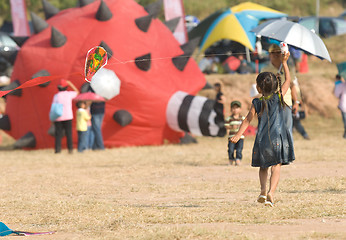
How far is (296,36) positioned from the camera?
819cm

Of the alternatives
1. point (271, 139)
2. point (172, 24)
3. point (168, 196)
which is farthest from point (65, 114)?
point (271, 139)

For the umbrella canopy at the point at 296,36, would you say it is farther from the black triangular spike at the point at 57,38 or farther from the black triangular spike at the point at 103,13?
the black triangular spike at the point at 57,38

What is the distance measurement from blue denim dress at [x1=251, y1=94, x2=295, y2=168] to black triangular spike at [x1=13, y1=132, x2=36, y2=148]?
9415mm

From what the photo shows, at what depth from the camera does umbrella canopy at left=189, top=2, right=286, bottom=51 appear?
818 inches

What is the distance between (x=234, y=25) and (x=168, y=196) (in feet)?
44.9

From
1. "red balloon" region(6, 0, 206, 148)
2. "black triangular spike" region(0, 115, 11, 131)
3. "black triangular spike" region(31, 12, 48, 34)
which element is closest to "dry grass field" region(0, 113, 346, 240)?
"red balloon" region(6, 0, 206, 148)

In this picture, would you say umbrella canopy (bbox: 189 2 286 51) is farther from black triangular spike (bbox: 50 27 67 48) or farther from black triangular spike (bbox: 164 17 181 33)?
black triangular spike (bbox: 50 27 67 48)

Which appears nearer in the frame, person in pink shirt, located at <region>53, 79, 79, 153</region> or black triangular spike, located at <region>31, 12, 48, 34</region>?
person in pink shirt, located at <region>53, 79, 79, 153</region>

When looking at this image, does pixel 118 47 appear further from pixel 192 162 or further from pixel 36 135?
pixel 192 162

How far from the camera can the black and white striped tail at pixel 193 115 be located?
14.8m

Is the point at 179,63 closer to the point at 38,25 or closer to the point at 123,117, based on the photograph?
the point at 123,117

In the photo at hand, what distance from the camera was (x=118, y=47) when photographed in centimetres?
1493

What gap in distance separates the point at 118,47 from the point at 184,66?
1654 mm

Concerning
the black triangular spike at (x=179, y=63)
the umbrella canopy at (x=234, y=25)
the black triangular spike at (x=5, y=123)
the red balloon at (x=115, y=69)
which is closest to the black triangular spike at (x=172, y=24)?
the red balloon at (x=115, y=69)
